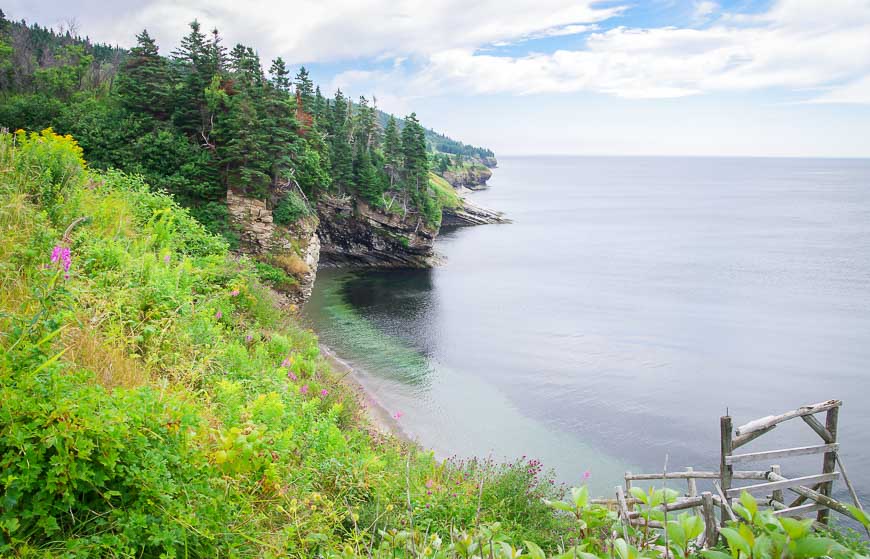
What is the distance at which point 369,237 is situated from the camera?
45688 mm

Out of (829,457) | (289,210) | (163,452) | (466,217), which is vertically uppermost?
(466,217)

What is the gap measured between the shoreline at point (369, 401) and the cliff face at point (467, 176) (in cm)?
10464

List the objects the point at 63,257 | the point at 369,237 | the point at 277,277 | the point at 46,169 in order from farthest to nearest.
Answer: the point at 369,237 < the point at 277,277 < the point at 46,169 < the point at 63,257

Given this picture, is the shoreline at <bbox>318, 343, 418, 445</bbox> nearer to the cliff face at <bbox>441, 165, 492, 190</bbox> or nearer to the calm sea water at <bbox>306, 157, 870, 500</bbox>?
the calm sea water at <bbox>306, 157, 870, 500</bbox>

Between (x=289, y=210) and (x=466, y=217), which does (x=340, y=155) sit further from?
(x=466, y=217)

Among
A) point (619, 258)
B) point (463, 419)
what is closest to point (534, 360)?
point (463, 419)

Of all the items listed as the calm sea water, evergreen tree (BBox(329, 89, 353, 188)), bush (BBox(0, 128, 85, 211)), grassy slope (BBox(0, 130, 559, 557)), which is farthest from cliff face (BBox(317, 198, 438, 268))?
grassy slope (BBox(0, 130, 559, 557))

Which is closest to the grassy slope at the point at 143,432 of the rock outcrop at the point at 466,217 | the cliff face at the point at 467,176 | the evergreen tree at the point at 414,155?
the evergreen tree at the point at 414,155

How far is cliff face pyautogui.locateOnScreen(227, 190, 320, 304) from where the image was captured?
25.1 m

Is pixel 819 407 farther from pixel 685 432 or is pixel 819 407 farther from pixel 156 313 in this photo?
pixel 685 432

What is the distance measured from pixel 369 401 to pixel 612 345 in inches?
594

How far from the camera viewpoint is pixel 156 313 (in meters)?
6.16

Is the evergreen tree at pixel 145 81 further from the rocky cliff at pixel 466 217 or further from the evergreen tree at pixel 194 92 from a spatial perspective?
the rocky cliff at pixel 466 217

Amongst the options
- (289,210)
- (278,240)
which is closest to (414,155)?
(289,210)
